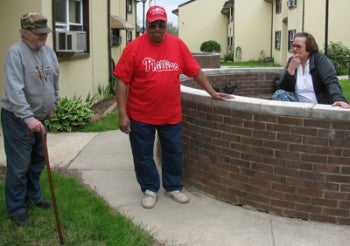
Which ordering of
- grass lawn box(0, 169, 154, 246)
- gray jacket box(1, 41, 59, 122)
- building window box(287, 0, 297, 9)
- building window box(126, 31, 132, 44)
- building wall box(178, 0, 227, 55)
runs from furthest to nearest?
building wall box(178, 0, 227, 55)
building window box(287, 0, 297, 9)
building window box(126, 31, 132, 44)
grass lawn box(0, 169, 154, 246)
gray jacket box(1, 41, 59, 122)

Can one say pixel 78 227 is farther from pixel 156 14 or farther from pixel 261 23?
pixel 261 23

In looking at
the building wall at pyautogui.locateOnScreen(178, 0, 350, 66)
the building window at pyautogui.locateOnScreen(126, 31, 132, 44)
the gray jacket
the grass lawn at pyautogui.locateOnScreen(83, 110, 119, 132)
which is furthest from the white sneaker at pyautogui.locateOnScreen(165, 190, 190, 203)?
the building wall at pyautogui.locateOnScreen(178, 0, 350, 66)

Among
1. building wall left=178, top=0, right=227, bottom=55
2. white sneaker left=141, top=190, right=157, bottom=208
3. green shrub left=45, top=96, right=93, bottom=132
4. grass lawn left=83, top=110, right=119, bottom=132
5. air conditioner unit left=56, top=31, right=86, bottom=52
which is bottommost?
white sneaker left=141, top=190, right=157, bottom=208

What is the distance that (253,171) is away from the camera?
14.9 feet

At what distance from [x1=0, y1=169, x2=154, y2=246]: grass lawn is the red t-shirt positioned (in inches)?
36.4

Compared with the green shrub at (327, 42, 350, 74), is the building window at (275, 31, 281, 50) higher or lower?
higher

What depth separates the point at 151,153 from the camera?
482 centimetres

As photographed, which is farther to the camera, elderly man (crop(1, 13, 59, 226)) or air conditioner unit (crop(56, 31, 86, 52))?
air conditioner unit (crop(56, 31, 86, 52))

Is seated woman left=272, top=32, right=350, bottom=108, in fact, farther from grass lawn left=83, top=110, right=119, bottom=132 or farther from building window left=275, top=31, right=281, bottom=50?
building window left=275, top=31, right=281, bottom=50

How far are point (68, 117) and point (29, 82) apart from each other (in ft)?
14.3

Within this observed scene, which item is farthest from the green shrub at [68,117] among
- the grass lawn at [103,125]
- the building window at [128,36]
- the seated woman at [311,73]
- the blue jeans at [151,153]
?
the building window at [128,36]

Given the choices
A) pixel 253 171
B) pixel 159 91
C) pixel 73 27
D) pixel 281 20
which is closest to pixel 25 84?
pixel 159 91

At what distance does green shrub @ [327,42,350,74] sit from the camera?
914 inches

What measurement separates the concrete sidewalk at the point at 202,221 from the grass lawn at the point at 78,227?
0.62 ft
